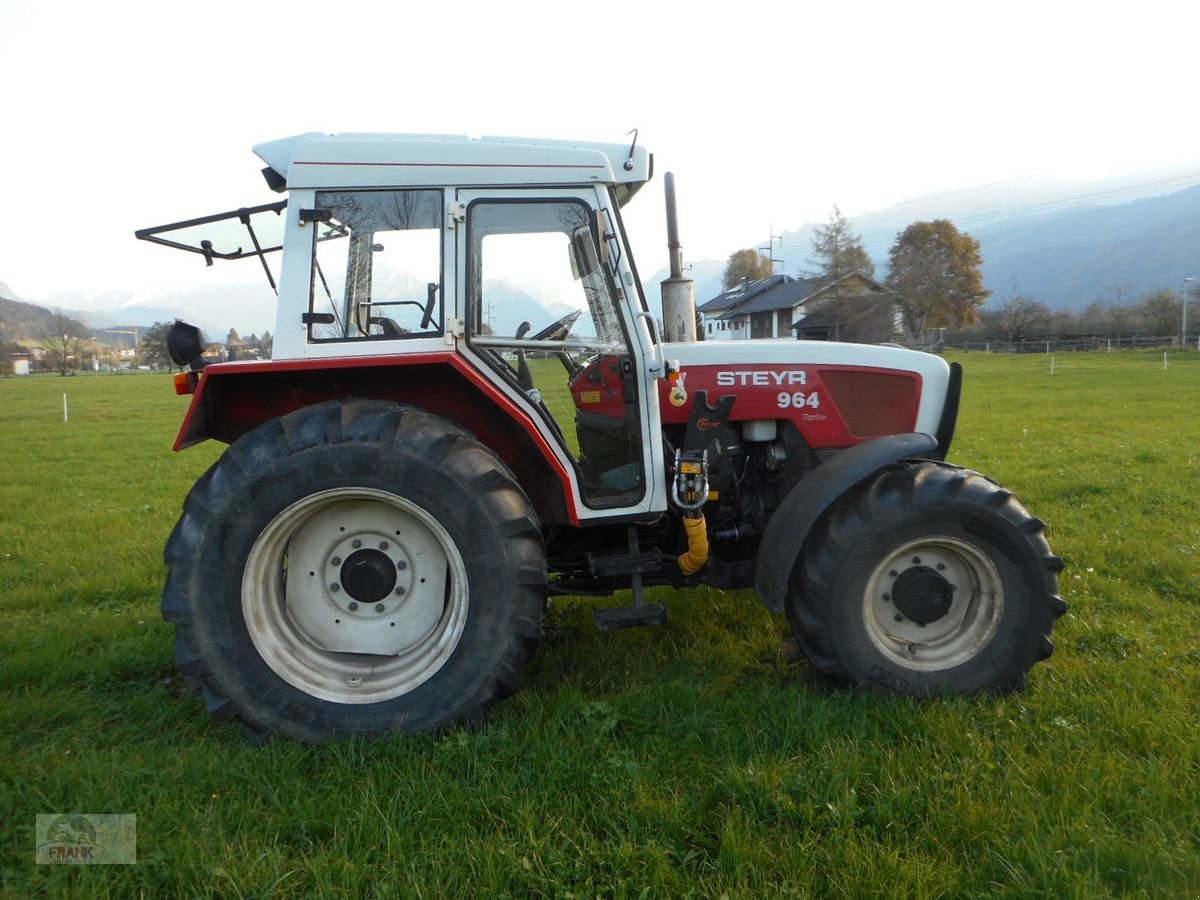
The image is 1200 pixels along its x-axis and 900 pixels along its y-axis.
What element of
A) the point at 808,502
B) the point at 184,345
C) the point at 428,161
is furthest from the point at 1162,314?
the point at 184,345

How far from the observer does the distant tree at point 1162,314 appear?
47037mm

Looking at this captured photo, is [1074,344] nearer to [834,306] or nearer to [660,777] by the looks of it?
[834,306]

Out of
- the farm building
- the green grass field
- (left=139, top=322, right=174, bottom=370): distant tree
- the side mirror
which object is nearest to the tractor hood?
the green grass field

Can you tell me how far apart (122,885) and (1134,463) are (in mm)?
10103

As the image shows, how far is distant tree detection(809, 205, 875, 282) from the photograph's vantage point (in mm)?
30852

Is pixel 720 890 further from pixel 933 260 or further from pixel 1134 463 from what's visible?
pixel 933 260

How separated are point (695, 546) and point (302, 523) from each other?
5.69 ft

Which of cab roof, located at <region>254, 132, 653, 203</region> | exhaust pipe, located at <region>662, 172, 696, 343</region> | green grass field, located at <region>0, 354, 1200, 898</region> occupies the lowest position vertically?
green grass field, located at <region>0, 354, 1200, 898</region>

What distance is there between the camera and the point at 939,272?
144 ft

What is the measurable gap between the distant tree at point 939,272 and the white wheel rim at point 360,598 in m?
44.1

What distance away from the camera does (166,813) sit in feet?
8.35

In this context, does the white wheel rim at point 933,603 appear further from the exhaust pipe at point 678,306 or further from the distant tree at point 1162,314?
the distant tree at point 1162,314

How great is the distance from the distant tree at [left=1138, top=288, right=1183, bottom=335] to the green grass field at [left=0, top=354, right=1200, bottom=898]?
54.0 metres

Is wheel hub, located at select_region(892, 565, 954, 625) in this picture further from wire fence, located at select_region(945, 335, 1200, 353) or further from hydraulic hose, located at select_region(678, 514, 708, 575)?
wire fence, located at select_region(945, 335, 1200, 353)
